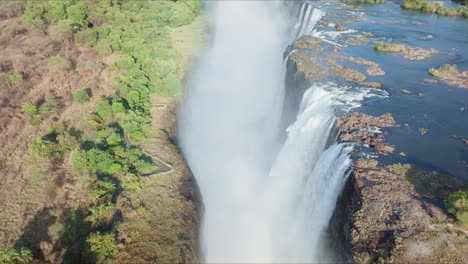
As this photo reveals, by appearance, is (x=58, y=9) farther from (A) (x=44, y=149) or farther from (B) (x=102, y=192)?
(B) (x=102, y=192)

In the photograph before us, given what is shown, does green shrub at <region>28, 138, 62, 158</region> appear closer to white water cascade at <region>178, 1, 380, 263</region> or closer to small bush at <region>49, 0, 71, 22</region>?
white water cascade at <region>178, 1, 380, 263</region>

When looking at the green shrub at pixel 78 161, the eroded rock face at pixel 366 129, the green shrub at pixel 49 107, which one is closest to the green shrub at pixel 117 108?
the green shrub at pixel 49 107

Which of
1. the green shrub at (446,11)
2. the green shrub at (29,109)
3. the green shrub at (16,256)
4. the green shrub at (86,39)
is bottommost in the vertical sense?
the green shrub at (16,256)

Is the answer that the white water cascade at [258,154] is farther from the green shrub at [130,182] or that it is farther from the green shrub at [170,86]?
the green shrub at [130,182]

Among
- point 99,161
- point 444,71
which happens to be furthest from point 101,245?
point 444,71

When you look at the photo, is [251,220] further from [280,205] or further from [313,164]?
[313,164]

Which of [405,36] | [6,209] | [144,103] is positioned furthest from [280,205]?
[405,36]

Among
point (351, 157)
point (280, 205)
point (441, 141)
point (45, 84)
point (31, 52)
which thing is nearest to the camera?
point (351, 157)

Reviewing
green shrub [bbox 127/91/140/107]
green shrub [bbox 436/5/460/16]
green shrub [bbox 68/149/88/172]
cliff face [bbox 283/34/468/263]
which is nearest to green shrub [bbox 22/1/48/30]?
green shrub [bbox 127/91/140/107]
